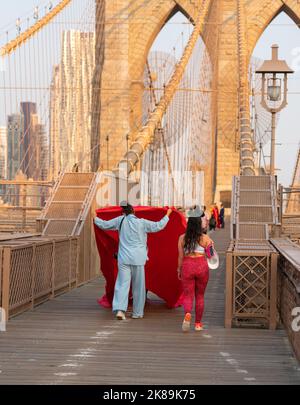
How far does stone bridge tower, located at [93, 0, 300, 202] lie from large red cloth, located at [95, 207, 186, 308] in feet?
124

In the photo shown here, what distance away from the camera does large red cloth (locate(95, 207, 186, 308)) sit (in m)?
10.3

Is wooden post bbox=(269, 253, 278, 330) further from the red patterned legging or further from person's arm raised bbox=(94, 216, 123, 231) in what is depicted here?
person's arm raised bbox=(94, 216, 123, 231)

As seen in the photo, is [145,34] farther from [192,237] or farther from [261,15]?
[192,237]

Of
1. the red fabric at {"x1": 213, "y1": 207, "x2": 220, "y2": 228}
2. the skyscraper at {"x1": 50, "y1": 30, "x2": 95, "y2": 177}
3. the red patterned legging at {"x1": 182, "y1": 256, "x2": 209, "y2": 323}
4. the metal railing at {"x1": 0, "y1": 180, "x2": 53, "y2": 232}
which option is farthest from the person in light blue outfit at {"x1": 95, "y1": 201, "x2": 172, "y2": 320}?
the red fabric at {"x1": 213, "y1": 207, "x2": 220, "y2": 228}

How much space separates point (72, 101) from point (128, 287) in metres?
30.3

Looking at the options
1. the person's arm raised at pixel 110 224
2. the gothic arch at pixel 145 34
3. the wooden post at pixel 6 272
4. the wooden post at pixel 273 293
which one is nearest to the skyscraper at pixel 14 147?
the person's arm raised at pixel 110 224

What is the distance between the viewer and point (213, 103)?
51.5 m

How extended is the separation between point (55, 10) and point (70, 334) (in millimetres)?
28750

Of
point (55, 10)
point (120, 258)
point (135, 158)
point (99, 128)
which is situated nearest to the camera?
point (120, 258)

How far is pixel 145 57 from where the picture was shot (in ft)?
167

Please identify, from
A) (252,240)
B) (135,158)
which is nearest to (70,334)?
(252,240)

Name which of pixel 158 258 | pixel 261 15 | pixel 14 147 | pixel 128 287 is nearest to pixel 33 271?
pixel 128 287

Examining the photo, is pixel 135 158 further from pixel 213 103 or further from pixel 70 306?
pixel 213 103

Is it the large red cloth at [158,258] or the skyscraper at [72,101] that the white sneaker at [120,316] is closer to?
the large red cloth at [158,258]
